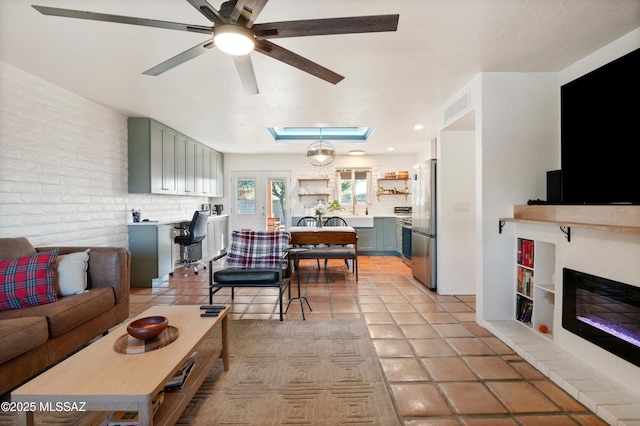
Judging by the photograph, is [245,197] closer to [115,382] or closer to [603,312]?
[115,382]

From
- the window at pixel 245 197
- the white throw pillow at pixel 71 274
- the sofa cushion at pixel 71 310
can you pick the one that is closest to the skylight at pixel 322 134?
the window at pixel 245 197

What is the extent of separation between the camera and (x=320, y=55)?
8.64ft

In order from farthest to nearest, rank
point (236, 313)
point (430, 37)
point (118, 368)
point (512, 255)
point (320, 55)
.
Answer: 1. point (236, 313)
2. point (512, 255)
3. point (320, 55)
4. point (430, 37)
5. point (118, 368)

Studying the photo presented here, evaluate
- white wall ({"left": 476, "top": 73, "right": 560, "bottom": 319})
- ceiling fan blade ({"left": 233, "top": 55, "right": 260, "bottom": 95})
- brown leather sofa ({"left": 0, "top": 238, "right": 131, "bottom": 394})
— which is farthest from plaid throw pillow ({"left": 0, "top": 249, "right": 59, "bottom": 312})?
white wall ({"left": 476, "top": 73, "right": 560, "bottom": 319})

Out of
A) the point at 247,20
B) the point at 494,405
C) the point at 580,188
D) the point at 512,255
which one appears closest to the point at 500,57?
the point at 580,188

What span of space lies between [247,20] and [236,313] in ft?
9.11

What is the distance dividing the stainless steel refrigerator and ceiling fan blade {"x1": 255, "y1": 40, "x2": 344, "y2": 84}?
2.53 m

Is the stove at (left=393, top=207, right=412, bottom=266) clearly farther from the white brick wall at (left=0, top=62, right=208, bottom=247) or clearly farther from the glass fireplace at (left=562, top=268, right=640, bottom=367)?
the white brick wall at (left=0, top=62, right=208, bottom=247)

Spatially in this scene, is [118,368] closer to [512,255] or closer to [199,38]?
[199,38]

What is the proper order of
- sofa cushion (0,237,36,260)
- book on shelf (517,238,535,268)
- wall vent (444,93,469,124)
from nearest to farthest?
sofa cushion (0,237,36,260)
book on shelf (517,238,535,268)
wall vent (444,93,469,124)

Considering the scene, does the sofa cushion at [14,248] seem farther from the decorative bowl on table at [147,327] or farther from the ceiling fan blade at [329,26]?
the ceiling fan blade at [329,26]

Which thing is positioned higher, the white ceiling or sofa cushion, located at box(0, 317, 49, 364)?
the white ceiling

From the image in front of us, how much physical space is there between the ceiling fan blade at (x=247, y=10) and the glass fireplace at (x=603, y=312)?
Result: 8.62ft

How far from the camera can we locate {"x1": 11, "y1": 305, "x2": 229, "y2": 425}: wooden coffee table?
1188 mm
